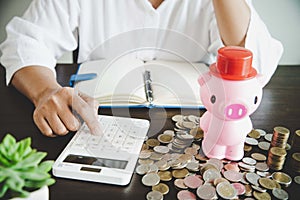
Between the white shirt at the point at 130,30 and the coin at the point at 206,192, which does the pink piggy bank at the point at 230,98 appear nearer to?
the coin at the point at 206,192

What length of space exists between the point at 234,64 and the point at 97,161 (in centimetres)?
25

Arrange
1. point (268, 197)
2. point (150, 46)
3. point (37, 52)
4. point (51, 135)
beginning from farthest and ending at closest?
1. point (150, 46)
2. point (37, 52)
3. point (51, 135)
4. point (268, 197)

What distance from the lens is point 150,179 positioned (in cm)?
58

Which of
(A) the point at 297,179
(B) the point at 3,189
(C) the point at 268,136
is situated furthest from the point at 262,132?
(B) the point at 3,189

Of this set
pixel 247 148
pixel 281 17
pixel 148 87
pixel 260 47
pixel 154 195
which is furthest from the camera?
pixel 281 17

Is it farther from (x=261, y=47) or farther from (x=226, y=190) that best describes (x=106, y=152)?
(x=261, y=47)

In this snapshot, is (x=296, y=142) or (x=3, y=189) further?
(x=296, y=142)

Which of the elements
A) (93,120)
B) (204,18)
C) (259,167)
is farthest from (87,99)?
(204,18)

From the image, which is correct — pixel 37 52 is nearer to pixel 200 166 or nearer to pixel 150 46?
pixel 150 46

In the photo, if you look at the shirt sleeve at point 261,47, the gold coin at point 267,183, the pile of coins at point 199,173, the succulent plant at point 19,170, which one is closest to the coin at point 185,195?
the pile of coins at point 199,173

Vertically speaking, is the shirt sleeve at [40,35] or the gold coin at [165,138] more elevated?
the shirt sleeve at [40,35]

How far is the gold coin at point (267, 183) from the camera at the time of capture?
1.88ft

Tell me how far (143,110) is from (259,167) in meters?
0.26

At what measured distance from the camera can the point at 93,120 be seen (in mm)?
702
